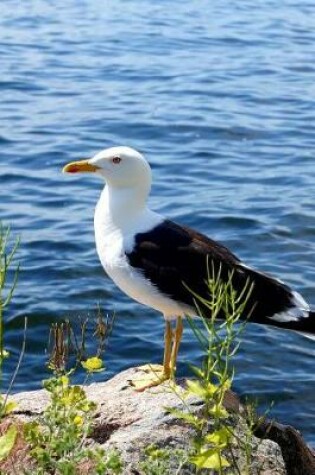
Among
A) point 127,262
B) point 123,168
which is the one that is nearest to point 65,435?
point 127,262

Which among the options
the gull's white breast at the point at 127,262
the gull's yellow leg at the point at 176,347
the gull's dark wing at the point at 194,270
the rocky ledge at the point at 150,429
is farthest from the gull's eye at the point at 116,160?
the rocky ledge at the point at 150,429

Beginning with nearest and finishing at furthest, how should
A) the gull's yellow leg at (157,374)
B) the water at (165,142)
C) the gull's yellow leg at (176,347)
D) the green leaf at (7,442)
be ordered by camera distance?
the green leaf at (7,442) < the gull's yellow leg at (157,374) < the gull's yellow leg at (176,347) < the water at (165,142)

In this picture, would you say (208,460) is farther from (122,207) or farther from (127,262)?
(122,207)

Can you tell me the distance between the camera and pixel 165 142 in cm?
1276

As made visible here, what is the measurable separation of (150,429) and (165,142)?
793cm

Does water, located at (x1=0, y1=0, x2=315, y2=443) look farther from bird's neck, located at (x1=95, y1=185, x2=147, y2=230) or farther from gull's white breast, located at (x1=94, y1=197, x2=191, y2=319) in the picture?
bird's neck, located at (x1=95, y1=185, x2=147, y2=230)

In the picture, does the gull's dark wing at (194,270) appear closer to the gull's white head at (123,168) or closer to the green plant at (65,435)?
the gull's white head at (123,168)

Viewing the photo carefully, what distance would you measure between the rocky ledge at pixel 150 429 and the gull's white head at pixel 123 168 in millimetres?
909

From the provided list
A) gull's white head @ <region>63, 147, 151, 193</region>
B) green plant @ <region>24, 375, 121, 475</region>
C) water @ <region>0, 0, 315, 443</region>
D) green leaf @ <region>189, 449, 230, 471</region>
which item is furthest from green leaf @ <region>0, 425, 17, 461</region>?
water @ <region>0, 0, 315, 443</region>

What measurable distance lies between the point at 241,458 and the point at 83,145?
7.82 m

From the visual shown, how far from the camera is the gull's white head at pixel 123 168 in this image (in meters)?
5.84

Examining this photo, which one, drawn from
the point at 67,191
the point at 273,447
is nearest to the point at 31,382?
the point at 273,447

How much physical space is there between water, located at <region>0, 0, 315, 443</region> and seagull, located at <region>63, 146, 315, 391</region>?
182 centimetres

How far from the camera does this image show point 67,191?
1127 centimetres
